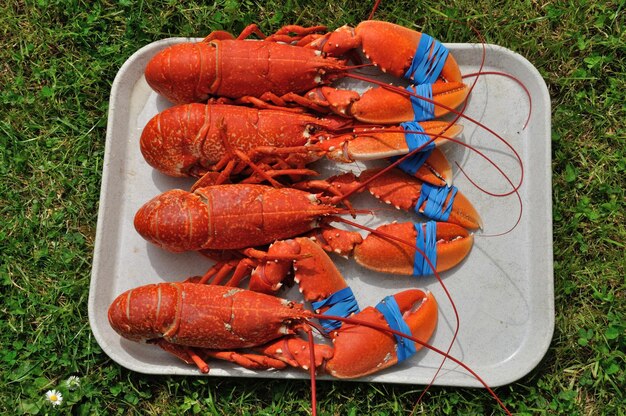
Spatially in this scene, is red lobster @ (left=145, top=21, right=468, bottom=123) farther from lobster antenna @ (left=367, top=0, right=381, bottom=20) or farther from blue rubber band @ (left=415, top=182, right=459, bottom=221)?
blue rubber band @ (left=415, top=182, right=459, bottom=221)

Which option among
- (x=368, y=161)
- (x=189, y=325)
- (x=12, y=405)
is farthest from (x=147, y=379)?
(x=368, y=161)

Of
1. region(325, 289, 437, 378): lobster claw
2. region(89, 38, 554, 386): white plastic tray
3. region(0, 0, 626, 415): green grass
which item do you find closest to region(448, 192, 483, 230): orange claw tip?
region(89, 38, 554, 386): white plastic tray

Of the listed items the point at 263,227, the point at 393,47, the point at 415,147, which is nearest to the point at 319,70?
the point at 393,47

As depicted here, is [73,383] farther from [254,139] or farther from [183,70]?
[183,70]

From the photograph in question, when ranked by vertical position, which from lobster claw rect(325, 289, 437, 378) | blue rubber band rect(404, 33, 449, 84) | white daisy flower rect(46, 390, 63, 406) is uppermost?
blue rubber band rect(404, 33, 449, 84)

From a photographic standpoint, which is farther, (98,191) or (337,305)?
(98,191)

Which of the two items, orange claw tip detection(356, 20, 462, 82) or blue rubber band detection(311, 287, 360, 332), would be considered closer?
blue rubber band detection(311, 287, 360, 332)

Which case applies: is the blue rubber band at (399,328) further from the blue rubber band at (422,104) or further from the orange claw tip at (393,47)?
the orange claw tip at (393,47)
